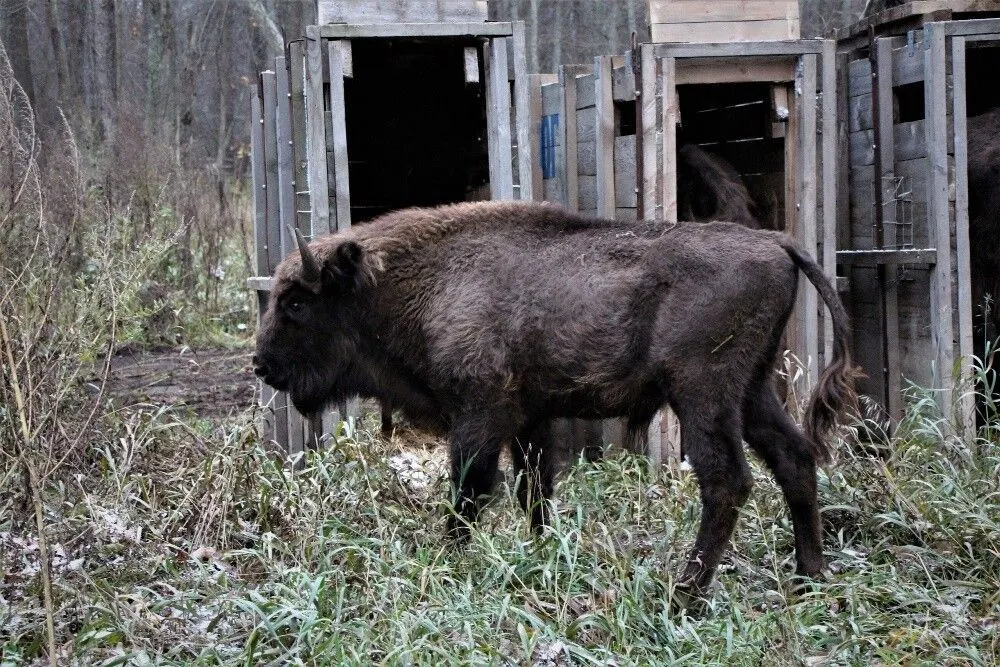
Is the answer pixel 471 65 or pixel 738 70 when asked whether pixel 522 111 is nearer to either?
pixel 471 65

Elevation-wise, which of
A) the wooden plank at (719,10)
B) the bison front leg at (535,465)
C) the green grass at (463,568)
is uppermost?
the wooden plank at (719,10)

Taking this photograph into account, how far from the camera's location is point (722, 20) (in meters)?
7.41

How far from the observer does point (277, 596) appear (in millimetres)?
4664

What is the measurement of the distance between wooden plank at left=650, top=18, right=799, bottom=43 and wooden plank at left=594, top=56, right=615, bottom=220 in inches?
15.9

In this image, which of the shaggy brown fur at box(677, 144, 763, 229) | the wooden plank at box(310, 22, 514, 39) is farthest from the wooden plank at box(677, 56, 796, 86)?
the wooden plank at box(310, 22, 514, 39)

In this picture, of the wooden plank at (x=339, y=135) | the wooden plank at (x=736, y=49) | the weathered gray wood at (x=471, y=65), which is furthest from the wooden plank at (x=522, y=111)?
the wooden plank at (x=339, y=135)

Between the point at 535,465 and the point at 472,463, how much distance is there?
42cm

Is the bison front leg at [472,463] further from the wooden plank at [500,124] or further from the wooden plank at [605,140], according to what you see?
the wooden plank at [605,140]

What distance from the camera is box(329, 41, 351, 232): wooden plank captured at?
23.5ft

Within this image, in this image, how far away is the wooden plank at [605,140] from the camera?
745 cm

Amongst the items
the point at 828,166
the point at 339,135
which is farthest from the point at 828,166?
the point at 339,135

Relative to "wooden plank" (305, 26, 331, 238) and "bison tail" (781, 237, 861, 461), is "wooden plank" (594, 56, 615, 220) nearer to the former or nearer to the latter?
"wooden plank" (305, 26, 331, 238)

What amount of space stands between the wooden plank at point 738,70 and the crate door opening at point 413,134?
1918 mm

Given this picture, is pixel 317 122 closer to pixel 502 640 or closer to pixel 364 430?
pixel 364 430
